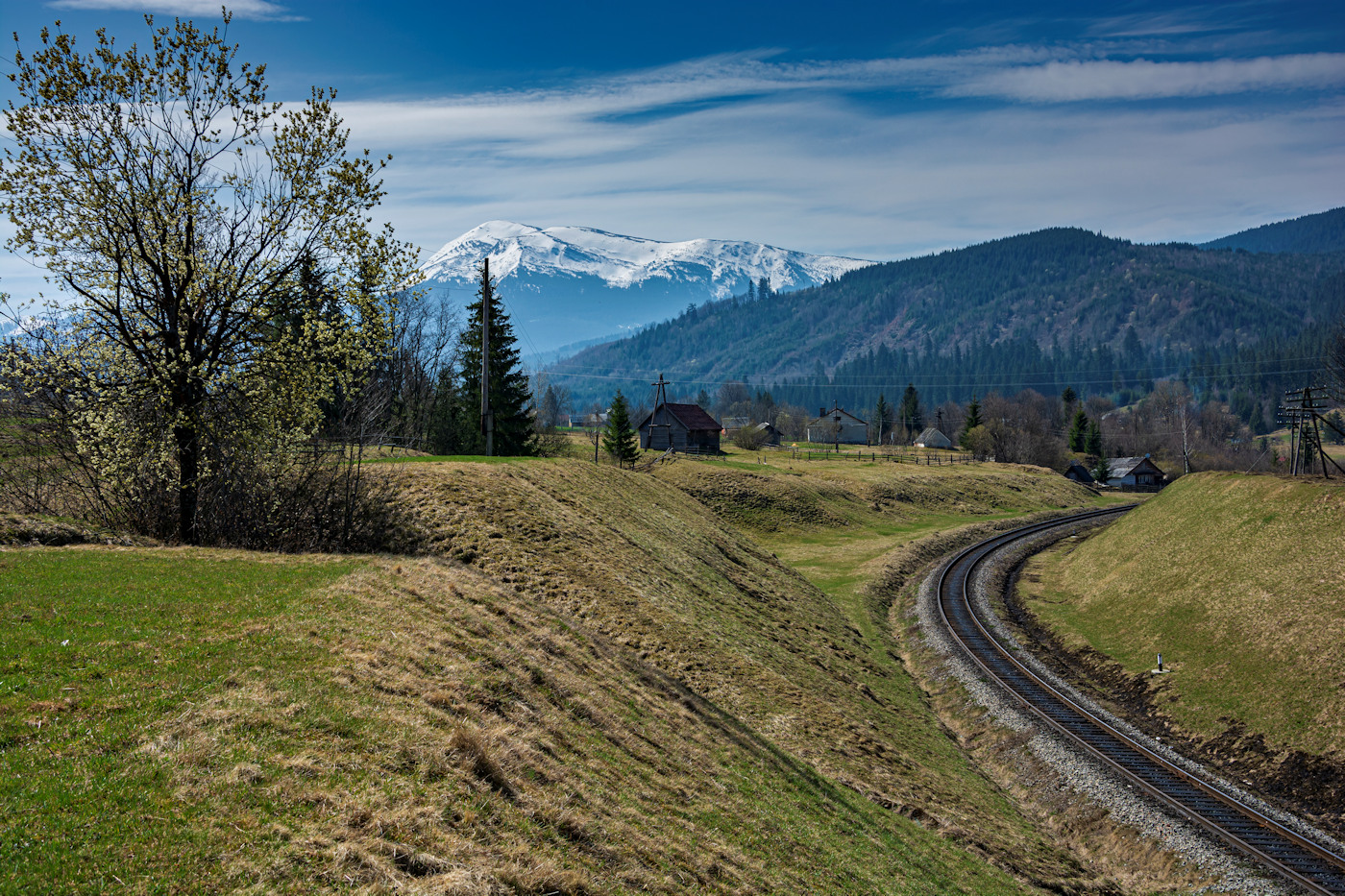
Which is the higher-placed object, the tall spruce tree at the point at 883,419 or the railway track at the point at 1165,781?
the tall spruce tree at the point at 883,419

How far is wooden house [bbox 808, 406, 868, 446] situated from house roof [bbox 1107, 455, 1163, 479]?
1930 inches

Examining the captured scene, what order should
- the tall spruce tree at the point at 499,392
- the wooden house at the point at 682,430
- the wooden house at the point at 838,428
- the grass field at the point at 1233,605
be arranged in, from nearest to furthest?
1. the grass field at the point at 1233,605
2. the tall spruce tree at the point at 499,392
3. the wooden house at the point at 682,430
4. the wooden house at the point at 838,428

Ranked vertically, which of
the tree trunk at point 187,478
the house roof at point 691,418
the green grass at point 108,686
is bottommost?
the green grass at point 108,686

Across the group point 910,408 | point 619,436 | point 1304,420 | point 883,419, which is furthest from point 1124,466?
point 619,436

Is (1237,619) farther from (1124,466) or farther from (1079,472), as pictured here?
(1124,466)

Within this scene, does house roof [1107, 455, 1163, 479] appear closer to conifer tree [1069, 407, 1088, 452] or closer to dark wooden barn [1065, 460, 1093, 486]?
dark wooden barn [1065, 460, 1093, 486]

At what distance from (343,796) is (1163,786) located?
77.4 ft

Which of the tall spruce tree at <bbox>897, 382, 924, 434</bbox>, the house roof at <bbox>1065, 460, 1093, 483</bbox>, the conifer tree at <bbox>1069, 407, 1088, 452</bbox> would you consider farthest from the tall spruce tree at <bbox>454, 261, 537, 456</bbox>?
the tall spruce tree at <bbox>897, 382, 924, 434</bbox>

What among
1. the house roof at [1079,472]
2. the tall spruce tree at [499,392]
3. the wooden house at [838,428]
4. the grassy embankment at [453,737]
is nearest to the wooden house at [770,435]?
the wooden house at [838,428]

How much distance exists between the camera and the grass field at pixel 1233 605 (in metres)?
25.1

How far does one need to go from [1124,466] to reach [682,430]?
84.3m

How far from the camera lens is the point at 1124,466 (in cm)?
13162

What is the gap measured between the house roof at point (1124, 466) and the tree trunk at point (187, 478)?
142246 millimetres

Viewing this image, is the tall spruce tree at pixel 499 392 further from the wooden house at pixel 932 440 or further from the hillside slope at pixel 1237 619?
the wooden house at pixel 932 440
